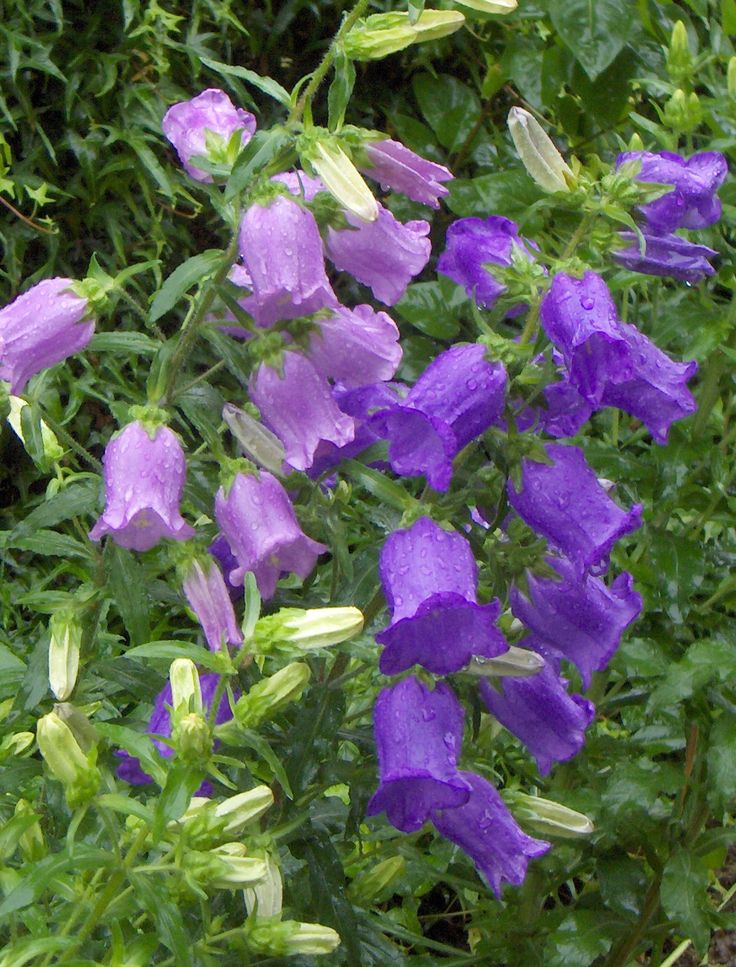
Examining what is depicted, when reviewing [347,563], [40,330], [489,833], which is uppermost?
[40,330]

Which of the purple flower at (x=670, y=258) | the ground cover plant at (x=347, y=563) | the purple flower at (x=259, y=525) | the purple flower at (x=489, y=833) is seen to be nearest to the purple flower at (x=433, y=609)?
the ground cover plant at (x=347, y=563)

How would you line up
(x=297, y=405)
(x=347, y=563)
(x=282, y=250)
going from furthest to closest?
(x=347, y=563) < (x=297, y=405) < (x=282, y=250)

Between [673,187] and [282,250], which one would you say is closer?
[282,250]

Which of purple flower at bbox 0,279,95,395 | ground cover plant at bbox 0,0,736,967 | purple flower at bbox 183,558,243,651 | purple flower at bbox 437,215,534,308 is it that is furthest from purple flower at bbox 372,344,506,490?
purple flower at bbox 0,279,95,395

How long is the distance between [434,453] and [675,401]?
Result: 25cm

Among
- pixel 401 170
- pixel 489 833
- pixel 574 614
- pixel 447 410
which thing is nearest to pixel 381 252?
pixel 401 170

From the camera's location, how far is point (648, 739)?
193 cm

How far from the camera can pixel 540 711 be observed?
1345 mm

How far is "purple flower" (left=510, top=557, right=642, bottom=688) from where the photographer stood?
4.10ft

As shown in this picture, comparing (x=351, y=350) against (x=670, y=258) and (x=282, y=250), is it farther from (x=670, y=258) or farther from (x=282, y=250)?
(x=670, y=258)

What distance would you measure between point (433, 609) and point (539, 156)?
1.50 feet

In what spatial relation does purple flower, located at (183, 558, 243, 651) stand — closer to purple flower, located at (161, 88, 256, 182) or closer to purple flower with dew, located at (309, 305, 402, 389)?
purple flower with dew, located at (309, 305, 402, 389)

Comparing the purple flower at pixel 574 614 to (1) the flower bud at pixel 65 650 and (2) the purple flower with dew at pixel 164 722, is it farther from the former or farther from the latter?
(1) the flower bud at pixel 65 650

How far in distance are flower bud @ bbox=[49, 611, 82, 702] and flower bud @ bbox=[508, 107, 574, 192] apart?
2.11 feet
